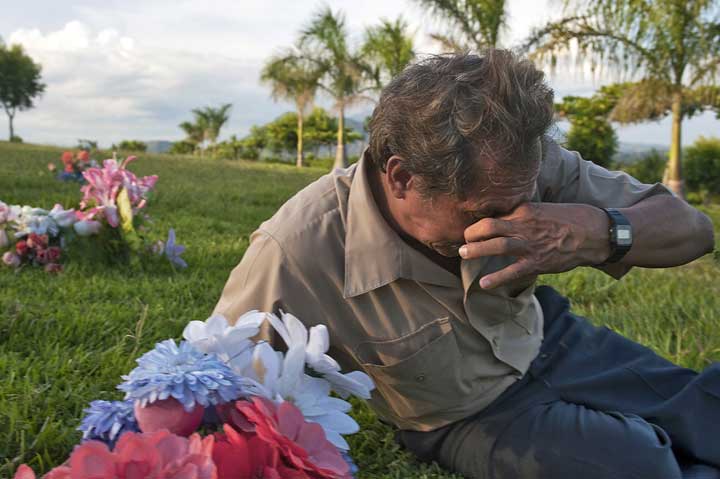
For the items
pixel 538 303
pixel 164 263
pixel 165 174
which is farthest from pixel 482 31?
pixel 538 303

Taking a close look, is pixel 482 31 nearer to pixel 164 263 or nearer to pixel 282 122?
pixel 164 263

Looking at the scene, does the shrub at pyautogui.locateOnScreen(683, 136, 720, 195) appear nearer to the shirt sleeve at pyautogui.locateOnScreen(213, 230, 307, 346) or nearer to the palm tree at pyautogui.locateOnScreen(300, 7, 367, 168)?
the palm tree at pyautogui.locateOnScreen(300, 7, 367, 168)

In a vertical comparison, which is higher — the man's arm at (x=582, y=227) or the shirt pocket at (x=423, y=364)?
the man's arm at (x=582, y=227)

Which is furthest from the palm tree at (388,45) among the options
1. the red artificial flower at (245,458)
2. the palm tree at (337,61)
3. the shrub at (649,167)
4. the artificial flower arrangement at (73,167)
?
the red artificial flower at (245,458)

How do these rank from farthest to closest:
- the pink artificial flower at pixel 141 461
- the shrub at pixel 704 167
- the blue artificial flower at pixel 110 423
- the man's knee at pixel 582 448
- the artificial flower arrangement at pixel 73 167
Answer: the shrub at pixel 704 167 < the artificial flower arrangement at pixel 73 167 < the man's knee at pixel 582 448 < the blue artificial flower at pixel 110 423 < the pink artificial flower at pixel 141 461

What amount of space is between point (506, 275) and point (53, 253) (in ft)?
9.33

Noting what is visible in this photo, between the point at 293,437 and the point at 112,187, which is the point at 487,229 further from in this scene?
the point at 112,187

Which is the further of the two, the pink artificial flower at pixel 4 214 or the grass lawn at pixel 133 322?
the pink artificial flower at pixel 4 214

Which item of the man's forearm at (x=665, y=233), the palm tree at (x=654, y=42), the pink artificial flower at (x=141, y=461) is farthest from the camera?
the palm tree at (x=654, y=42)

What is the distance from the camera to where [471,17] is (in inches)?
607

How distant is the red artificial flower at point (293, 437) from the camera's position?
943 millimetres

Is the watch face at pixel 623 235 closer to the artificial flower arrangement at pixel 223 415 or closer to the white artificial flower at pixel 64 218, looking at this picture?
the artificial flower arrangement at pixel 223 415

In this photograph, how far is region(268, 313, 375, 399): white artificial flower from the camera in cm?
125

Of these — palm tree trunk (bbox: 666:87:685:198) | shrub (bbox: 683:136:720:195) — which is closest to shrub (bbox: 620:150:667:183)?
shrub (bbox: 683:136:720:195)
